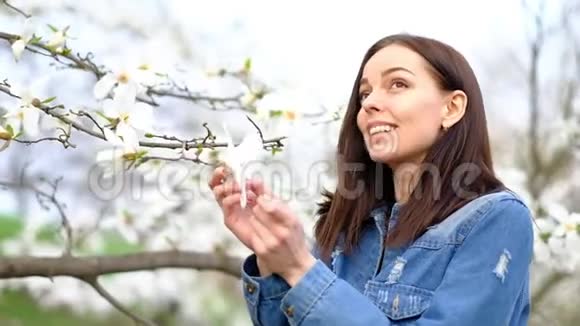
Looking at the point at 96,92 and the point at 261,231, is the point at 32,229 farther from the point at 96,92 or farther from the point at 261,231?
the point at 261,231

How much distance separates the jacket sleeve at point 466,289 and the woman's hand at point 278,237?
2cm

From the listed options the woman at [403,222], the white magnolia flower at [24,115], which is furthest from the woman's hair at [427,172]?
the white magnolia flower at [24,115]

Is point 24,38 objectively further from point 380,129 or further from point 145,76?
point 380,129

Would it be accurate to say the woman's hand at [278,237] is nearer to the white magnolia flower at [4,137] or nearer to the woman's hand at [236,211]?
the woman's hand at [236,211]

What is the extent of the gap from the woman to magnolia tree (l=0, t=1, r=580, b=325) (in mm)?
113

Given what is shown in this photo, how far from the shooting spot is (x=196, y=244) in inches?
85.0

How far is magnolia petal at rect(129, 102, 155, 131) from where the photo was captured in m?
0.91

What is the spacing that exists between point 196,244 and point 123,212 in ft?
0.80

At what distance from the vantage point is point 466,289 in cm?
82

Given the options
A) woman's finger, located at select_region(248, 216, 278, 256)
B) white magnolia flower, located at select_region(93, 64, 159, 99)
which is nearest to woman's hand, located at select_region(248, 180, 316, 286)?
woman's finger, located at select_region(248, 216, 278, 256)

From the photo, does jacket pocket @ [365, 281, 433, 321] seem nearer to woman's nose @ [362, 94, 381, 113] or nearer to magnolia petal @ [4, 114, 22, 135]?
woman's nose @ [362, 94, 381, 113]

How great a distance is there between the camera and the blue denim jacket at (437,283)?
0.80 meters

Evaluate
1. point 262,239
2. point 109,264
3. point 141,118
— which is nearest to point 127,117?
point 141,118

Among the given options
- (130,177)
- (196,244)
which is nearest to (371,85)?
(130,177)
